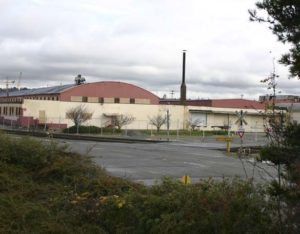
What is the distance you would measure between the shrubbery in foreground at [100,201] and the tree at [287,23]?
1422mm

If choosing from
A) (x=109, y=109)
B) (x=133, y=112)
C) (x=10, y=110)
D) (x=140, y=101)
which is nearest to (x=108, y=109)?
(x=109, y=109)

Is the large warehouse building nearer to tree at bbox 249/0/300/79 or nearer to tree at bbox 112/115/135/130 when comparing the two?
tree at bbox 112/115/135/130

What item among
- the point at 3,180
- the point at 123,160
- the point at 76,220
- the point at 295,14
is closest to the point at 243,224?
the point at 295,14

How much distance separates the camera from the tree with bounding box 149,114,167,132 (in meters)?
72.2

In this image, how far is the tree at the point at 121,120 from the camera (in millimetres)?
69438

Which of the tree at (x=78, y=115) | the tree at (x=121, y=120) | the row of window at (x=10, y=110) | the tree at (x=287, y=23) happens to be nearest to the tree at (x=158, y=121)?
the tree at (x=121, y=120)

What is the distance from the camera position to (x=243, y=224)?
5418 millimetres

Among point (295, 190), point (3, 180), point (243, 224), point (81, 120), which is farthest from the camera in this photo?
point (81, 120)

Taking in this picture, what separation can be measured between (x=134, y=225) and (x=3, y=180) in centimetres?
330

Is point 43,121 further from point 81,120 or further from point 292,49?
point 292,49

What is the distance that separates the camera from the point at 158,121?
7256 cm

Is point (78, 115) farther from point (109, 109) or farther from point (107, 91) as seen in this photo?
point (107, 91)

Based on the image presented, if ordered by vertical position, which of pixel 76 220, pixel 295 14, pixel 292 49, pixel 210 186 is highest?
pixel 295 14

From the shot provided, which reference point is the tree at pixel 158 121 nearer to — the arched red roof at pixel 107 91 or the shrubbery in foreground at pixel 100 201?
the arched red roof at pixel 107 91
